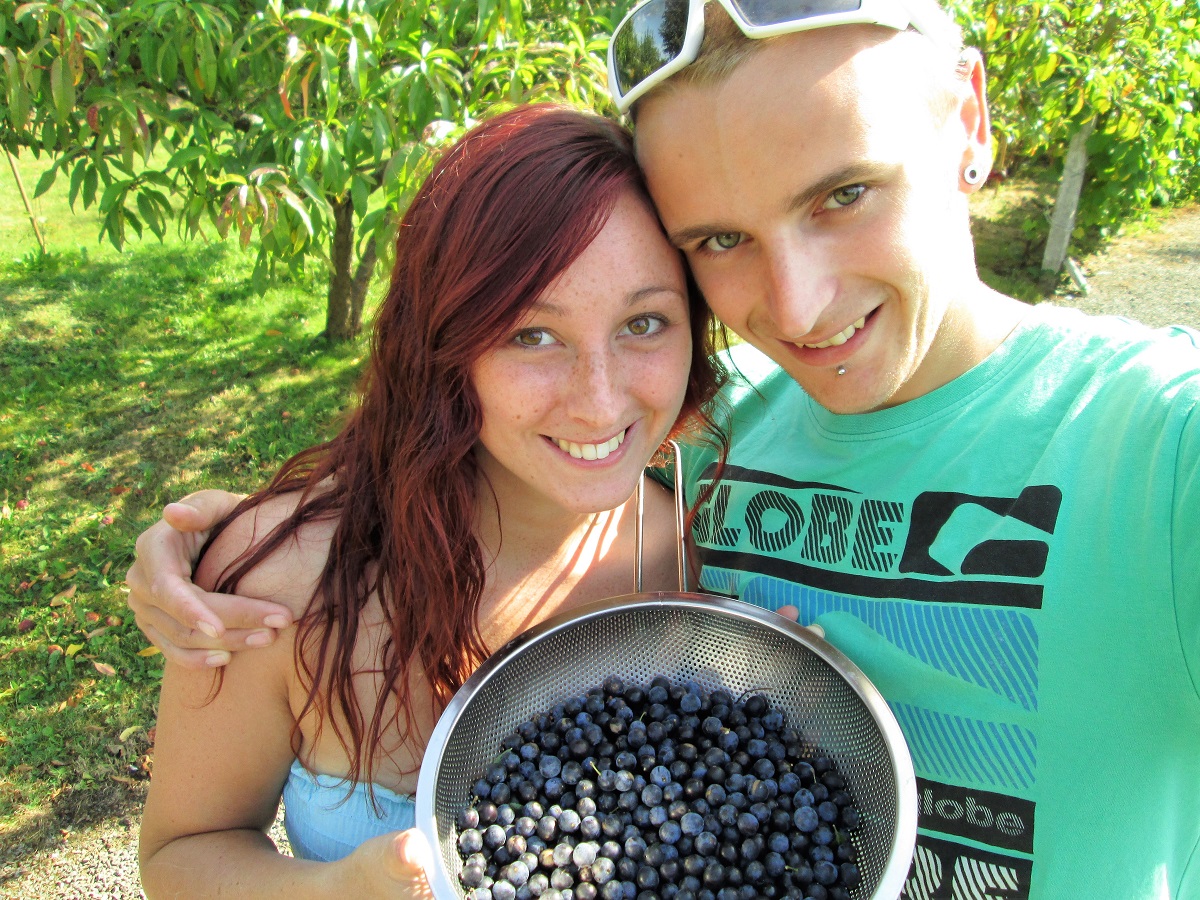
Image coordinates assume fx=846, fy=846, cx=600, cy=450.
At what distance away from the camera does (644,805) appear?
4.50 ft

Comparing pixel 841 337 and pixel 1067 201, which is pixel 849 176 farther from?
pixel 1067 201

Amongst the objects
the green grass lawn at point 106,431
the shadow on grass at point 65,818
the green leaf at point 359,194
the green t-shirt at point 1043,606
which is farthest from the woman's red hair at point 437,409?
the shadow on grass at point 65,818

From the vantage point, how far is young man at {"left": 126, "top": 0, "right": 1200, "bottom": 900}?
119 centimetres

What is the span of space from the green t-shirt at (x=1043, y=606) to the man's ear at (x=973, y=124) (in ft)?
0.88

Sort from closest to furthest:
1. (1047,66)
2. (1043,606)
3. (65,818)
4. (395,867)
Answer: (395,867)
(1043,606)
(65,818)
(1047,66)

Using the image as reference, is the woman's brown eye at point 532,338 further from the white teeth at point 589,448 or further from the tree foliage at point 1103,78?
the tree foliage at point 1103,78

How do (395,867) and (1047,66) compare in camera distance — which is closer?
(395,867)

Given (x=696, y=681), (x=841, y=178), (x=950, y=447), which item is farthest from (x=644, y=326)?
(x=696, y=681)

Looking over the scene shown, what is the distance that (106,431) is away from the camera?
4883 mm

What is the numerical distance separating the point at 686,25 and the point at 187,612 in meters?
1.28

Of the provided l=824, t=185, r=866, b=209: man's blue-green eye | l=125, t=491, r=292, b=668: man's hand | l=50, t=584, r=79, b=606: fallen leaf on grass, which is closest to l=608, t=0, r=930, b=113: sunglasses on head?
l=824, t=185, r=866, b=209: man's blue-green eye

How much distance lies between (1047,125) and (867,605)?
5743mm

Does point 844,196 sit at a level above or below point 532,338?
above

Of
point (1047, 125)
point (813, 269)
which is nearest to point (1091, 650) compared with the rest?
point (813, 269)
